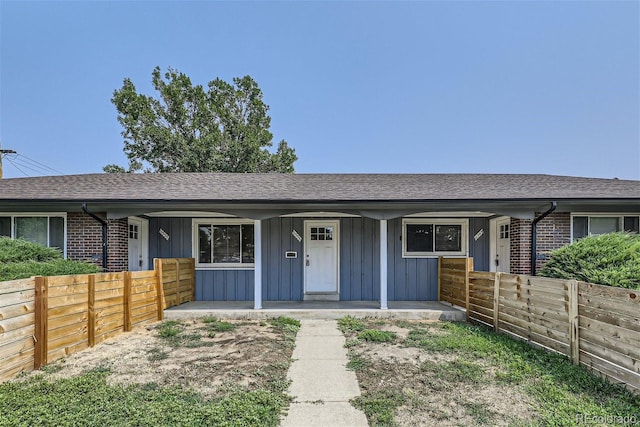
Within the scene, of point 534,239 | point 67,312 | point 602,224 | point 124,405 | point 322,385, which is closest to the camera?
point 124,405

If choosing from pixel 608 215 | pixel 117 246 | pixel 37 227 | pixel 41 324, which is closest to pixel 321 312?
pixel 41 324

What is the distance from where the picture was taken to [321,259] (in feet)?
29.3

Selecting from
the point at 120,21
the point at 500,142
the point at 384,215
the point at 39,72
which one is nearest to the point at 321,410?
the point at 384,215

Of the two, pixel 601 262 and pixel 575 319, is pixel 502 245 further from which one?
pixel 575 319

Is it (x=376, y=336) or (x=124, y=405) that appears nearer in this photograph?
(x=124, y=405)

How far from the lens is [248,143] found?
21328 millimetres

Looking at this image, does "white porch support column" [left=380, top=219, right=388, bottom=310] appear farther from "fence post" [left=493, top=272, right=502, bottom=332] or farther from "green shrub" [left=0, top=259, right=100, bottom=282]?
"green shrub" [left=0, top=259, right=100, bottom=282]

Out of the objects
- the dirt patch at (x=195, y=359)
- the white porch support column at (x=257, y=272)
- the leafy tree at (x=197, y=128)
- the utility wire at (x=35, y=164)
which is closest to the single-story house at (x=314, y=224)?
the white porch support column at (x=257, y=272)

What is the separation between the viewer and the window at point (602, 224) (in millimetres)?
7980

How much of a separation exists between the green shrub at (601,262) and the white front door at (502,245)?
5.98ft

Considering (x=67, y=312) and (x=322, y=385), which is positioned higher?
(x=67, y=312)

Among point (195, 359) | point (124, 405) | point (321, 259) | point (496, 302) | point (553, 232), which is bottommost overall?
point (195, 359)

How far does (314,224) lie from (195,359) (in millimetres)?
4920

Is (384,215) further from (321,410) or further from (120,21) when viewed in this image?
(120,21)
